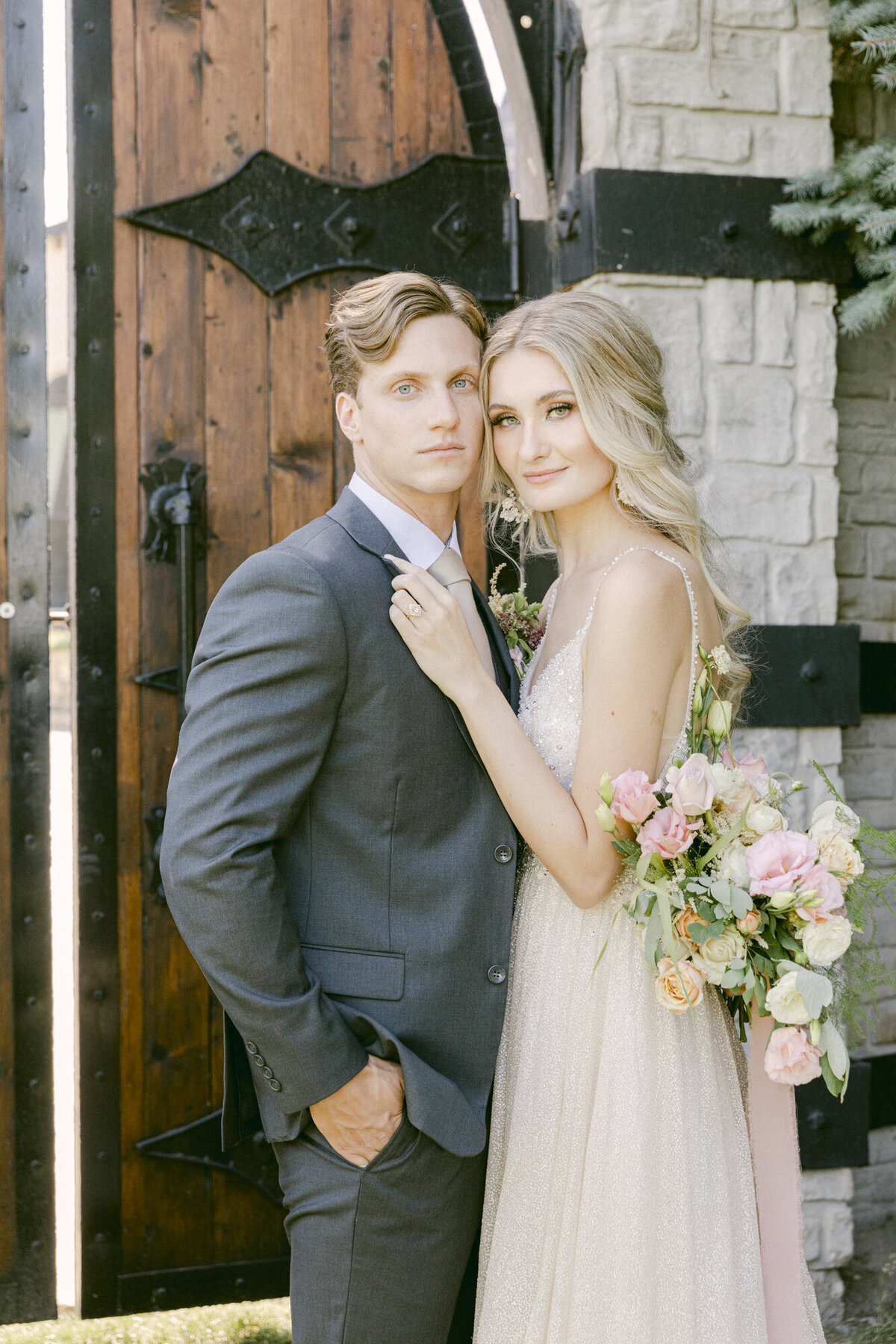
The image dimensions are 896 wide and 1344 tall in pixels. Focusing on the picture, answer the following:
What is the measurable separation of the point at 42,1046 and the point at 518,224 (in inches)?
94.9

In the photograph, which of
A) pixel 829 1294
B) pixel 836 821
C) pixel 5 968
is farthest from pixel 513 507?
pixel 829 1294

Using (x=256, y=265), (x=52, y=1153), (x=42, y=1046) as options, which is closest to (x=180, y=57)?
(x=256, y=265)

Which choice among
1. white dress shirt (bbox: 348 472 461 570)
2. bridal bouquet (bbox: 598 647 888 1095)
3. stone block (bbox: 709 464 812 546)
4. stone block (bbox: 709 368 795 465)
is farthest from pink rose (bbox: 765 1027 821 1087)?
stone block (bbox: 709 368 795 465)

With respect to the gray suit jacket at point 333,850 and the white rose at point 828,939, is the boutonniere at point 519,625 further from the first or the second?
the white rose at point 828,939

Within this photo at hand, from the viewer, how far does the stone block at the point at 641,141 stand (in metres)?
2.72

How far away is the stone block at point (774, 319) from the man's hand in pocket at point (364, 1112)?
200 cm

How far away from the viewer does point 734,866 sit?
166 centimetres

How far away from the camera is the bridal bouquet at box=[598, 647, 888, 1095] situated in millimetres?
1617

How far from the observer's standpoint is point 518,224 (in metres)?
2.95

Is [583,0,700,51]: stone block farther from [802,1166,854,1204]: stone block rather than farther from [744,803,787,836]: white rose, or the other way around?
[802,1166,854,1204]: stone block

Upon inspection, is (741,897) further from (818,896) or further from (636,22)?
(636,22)

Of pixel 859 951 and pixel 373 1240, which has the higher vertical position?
pixel 859 951

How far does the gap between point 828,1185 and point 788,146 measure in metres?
2.57

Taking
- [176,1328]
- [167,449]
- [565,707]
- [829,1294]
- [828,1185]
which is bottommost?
[176,1328]
